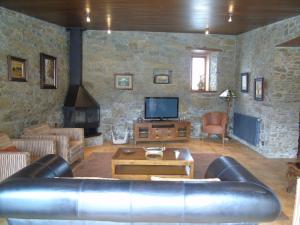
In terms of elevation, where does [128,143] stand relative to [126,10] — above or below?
below

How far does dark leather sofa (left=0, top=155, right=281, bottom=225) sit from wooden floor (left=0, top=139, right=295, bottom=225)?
1.45 metres

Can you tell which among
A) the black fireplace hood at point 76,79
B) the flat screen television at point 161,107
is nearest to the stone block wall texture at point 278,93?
the flat screen television at point 161,107

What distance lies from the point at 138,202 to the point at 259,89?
17.1 feet

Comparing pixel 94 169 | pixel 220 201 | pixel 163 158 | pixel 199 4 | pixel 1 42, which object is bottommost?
pixel 94 169

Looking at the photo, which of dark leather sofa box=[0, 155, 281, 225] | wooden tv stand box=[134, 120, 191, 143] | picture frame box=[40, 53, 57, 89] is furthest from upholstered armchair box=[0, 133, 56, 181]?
wooden tv stand box=[134, 120, 191, 143]

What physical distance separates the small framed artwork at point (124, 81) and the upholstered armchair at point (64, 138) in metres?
2.27

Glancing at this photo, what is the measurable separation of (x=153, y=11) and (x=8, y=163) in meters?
3.41

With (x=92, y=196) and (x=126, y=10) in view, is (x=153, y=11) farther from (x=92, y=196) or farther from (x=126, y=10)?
(x=92, y=196)

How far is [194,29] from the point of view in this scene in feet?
21.5

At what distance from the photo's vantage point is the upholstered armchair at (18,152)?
3232 mm

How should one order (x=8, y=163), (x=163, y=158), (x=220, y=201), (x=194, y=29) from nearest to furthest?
(x=220, y=201)
(x=8, y=163)
(x=163, y=158)
(x=194, y=29)

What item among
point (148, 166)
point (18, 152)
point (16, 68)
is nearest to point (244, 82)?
point (148, 166)

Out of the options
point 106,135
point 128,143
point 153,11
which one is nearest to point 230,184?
point 153,11

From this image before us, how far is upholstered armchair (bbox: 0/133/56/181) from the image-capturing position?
10.6ft
